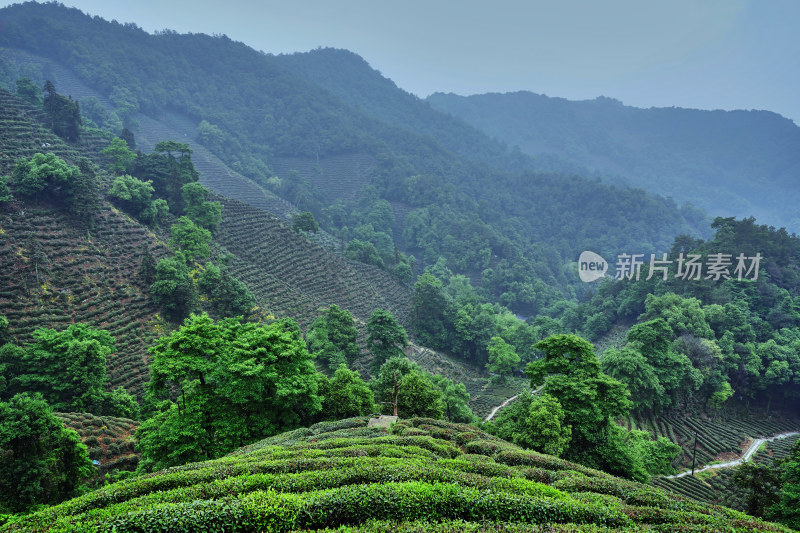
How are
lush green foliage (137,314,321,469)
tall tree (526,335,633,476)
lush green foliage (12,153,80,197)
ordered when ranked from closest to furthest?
lush green foliage (137,314,321,469) → tall tree (526,335,633,476) → lush green foliage (12,153,80,197)

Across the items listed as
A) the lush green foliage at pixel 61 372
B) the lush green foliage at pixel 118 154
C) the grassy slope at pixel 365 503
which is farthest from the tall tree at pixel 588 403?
the lush green foliage at pixel 118 154

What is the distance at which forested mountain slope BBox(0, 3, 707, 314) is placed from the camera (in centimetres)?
9450

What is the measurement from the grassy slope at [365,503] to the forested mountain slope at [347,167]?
198ft

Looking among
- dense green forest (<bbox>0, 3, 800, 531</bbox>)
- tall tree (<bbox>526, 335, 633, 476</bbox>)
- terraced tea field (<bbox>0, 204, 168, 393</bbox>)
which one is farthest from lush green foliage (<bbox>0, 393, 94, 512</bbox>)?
tall tree (<bbox>526, 335, 633, 476</bbox>)

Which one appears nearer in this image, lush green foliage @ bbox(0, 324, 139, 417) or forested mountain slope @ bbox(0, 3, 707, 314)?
lush green foliage @ bbox(0, 324, 139, 417)

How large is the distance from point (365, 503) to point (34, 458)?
14.4 m

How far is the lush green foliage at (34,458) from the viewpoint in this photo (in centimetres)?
1366

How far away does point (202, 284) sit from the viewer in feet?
120

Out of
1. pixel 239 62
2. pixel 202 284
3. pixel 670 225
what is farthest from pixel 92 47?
pixel 670 225

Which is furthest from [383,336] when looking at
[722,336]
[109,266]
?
[722,336]

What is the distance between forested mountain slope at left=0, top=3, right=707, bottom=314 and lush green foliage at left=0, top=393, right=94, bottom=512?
187 feet

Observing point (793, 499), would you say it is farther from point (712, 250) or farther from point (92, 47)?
point (92, 47)

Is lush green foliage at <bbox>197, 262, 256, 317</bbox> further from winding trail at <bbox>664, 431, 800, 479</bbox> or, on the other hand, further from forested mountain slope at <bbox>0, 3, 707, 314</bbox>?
winding trail at <bbox>664, 431, 800, 479</bbox>

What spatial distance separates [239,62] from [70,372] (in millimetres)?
151638
